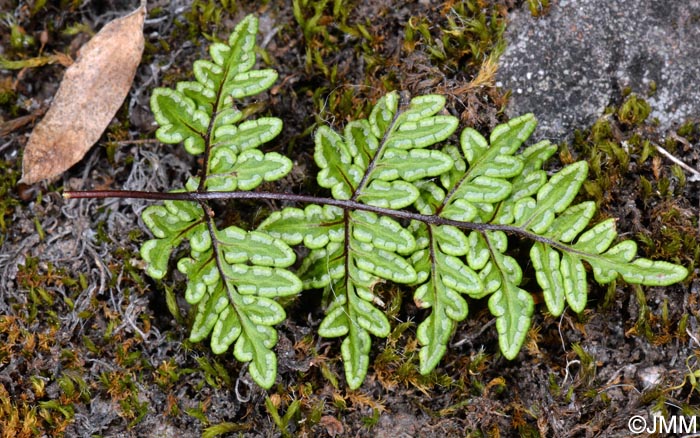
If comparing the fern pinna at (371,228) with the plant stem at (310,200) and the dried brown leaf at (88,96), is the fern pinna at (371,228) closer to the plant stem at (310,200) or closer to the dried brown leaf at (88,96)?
the plant stem at (310,200)

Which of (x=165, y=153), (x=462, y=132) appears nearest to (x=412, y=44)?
(x=462, y=132)

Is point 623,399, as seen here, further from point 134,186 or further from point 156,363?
point 134,186

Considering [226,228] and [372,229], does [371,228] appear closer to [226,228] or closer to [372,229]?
[372,229]

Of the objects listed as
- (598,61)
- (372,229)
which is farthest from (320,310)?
(598,61)

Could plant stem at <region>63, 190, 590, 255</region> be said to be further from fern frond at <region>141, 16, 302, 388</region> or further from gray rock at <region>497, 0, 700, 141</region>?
gray rock at <region>497, 0, 700, 141</region>

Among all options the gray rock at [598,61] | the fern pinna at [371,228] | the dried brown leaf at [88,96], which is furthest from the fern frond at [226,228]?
the gray rock at [598,61]
